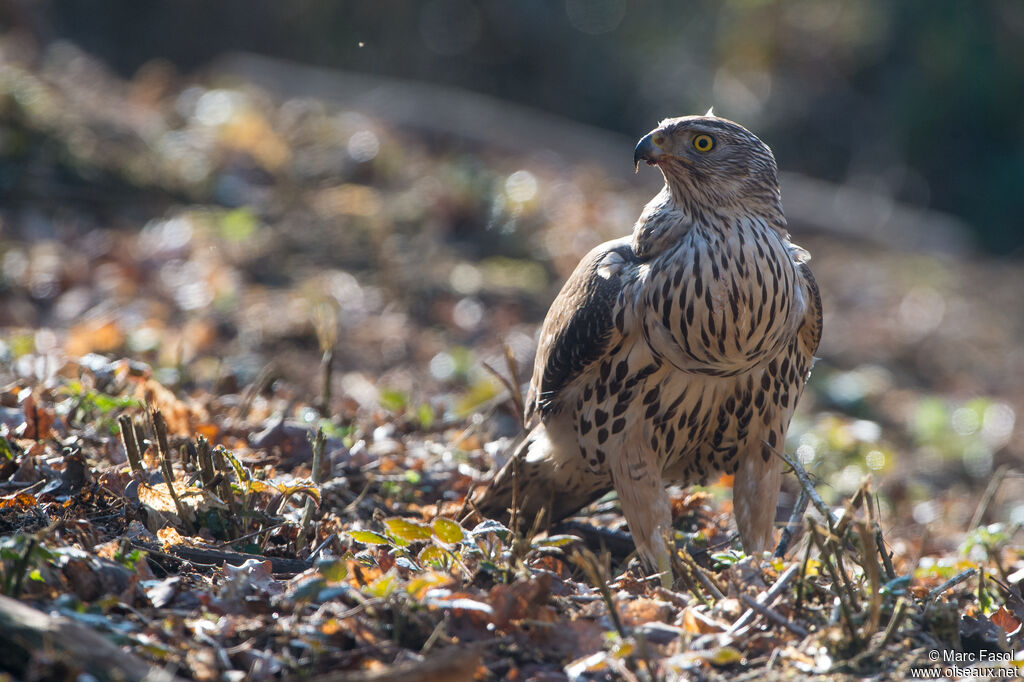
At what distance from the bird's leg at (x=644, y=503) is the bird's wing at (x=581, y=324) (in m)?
0.39

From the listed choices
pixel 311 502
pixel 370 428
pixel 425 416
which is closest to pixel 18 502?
pixel 311 502

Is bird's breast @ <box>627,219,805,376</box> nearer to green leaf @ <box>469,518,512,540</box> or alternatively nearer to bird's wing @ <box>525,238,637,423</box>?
bird's wing @ <box>525,238,637,423</box>

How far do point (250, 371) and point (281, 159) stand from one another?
430 centimetres

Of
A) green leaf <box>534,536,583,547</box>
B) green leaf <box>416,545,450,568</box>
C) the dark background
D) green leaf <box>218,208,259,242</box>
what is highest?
the dark background

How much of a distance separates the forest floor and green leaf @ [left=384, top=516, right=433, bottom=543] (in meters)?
0.01

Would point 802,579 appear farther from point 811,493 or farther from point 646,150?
point 646,150

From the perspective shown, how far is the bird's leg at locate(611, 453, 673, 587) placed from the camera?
394cm

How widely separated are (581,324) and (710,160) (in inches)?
28.5

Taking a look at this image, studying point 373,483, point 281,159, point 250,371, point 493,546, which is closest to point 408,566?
point 493,546

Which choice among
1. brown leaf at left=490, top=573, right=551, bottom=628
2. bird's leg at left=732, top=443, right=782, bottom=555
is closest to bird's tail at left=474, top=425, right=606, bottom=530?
bird's leg at left=732, top=443, right=782, bottom=555

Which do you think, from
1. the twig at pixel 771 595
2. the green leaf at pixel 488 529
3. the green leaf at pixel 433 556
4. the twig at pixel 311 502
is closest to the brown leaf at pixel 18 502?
the twig at pixel 311 502

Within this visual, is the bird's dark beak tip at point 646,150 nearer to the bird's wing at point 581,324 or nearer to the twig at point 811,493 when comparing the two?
the bird's wing at point 581,324

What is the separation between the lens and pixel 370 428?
17.1 ft

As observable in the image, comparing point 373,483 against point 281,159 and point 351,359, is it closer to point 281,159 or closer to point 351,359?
point 351,359
